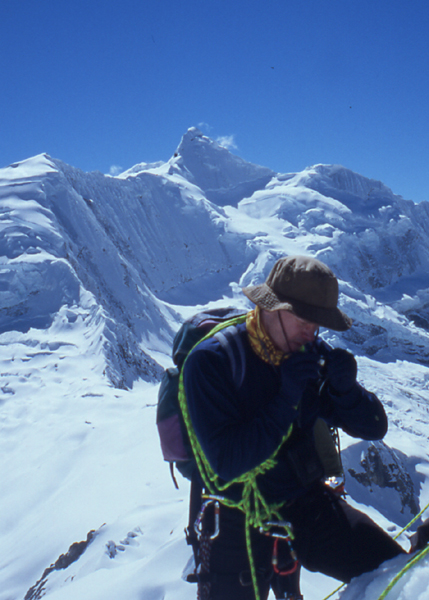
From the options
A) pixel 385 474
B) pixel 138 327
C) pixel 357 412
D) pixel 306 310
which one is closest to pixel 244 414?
pixel 306 310

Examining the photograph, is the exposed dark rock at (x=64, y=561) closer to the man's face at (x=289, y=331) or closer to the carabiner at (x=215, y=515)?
the carabiner at (x=215, y=515)

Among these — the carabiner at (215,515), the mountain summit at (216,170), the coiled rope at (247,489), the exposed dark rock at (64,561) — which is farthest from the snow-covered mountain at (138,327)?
the coiled rope at (247,489)

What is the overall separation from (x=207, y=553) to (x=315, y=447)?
0.86 m

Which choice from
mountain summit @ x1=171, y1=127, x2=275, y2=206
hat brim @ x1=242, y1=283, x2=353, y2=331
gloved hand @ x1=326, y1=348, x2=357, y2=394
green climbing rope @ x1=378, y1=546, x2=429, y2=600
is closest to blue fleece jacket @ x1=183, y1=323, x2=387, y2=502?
gloved hand @ x1=326, y1=348, x2=357, y2=394

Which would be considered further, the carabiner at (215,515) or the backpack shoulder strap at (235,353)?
the carabiner at (215,515)

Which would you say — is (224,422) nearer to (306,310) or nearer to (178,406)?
(178,406)

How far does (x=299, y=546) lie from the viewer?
2.29 m

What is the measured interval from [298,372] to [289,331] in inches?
11.0

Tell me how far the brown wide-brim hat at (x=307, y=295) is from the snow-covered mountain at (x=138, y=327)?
3.03 metres

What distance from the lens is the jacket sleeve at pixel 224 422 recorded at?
1971mm

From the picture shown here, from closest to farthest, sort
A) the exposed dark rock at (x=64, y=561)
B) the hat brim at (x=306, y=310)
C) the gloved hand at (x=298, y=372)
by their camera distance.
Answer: the gloved hand at (x=298, y=372) → the hat brim at (x=306, y=310) → the exposed dark rock at (x=64, y=561)

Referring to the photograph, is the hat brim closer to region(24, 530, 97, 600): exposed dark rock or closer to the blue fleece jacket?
the blue fleece jacket

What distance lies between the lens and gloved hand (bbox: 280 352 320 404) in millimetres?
1956

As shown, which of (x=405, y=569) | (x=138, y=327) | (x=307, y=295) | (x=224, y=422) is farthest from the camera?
(x=138, y=327)
